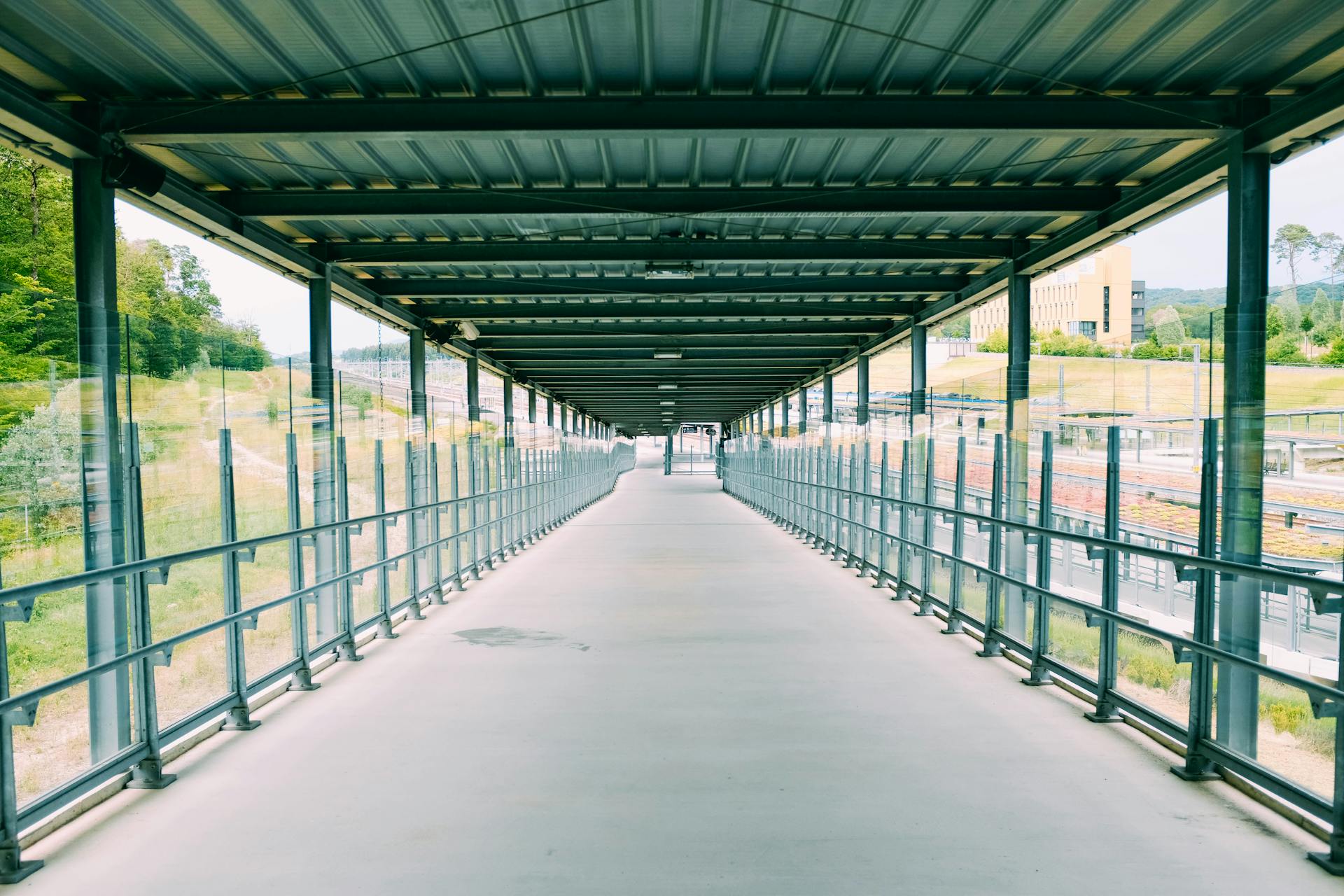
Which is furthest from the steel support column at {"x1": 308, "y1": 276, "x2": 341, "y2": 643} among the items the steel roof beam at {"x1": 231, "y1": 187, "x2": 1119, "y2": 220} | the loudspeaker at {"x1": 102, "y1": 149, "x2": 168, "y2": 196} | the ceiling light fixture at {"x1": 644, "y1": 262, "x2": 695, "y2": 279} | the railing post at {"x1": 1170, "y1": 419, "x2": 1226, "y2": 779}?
the railing post at {"x1": 1170, "y1": 419, "x2": 1226, "y2": 779}

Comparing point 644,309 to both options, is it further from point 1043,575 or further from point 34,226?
point 34,226

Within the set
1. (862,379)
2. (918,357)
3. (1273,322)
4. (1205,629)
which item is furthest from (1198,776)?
(862,379)

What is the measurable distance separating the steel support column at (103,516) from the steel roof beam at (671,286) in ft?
16.1

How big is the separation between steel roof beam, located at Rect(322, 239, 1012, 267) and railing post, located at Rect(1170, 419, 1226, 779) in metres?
4.07

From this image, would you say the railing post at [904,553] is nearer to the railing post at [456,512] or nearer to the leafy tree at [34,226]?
the railing post at [456,512]

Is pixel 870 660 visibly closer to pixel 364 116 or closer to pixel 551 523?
pixel 364 116

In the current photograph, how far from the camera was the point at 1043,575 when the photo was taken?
5273 millimetres

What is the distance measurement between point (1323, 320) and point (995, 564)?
2.56 m

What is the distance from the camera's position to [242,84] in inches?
176

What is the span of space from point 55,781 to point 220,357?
2.35 metres

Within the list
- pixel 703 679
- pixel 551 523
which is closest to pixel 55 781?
pixel 703 679

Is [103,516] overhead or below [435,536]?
overhead

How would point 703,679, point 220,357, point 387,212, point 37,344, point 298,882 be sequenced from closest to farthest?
point 298,882, point 37,344, point 220,357, point 703,679, point 387,212

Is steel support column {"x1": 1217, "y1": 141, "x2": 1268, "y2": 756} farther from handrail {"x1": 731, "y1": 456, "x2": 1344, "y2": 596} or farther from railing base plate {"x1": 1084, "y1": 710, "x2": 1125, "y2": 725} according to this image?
railing base plate {"x1": 1084, "y1": 710, "x2": 1125, "y2": 725}
